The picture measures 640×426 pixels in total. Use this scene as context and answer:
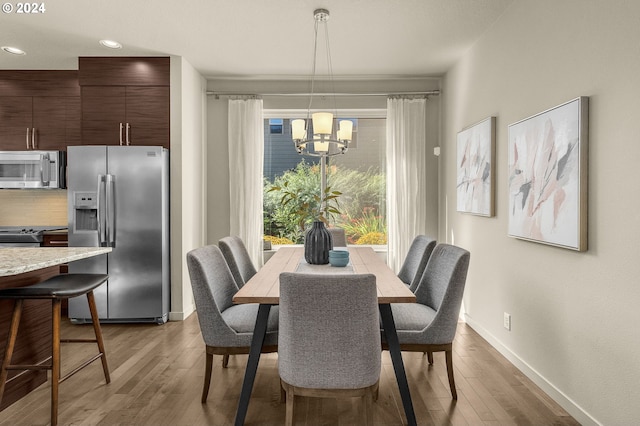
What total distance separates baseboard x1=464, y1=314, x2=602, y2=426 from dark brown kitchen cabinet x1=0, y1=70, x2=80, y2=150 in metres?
4.71

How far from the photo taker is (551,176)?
250cm

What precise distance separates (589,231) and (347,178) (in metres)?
3.20

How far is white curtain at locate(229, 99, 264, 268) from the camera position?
4898mm

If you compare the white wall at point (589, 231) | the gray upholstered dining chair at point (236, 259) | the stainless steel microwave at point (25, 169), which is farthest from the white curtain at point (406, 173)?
the stainless steel microwave at point (25, 169)

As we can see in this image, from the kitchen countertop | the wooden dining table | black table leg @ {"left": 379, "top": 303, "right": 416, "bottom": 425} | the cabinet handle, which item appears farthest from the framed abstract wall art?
the cabinet handle

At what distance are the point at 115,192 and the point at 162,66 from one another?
1.38m

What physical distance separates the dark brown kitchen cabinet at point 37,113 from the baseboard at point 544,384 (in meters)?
4.71

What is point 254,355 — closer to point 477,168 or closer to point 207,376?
point 207,376

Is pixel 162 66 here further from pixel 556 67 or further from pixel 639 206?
pixel 639 206

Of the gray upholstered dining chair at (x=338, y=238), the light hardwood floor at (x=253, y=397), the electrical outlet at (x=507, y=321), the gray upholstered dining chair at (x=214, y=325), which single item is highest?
the gray upholstered dining chair at (x=338, y=238)

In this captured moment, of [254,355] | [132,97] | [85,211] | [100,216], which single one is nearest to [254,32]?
[132,97]

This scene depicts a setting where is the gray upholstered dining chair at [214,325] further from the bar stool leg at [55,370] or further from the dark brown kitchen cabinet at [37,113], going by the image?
the dark brown kitchen cabinet at [37,113]

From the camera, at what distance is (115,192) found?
3.98 meters

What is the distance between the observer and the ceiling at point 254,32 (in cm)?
316
